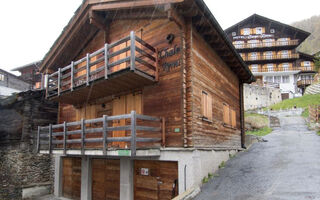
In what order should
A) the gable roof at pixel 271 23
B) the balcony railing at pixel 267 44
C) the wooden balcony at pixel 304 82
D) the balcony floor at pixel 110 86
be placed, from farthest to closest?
the wooden balcony at pixel 304 82 → the balcony railing at pixel 267 44 → the gable roof at pixel 271 23 → the balcony floor at pixel 110 86

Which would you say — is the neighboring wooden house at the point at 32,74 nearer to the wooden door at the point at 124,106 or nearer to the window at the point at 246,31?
the wooden door at the point at 124,106

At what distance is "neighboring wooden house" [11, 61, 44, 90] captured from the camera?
32219 mm

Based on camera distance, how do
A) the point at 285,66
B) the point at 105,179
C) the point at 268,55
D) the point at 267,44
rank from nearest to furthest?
the point at 105,179 < the point at 285,66 < the point at 267,44 < the point at 268,55

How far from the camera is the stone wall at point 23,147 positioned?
16.3 metres

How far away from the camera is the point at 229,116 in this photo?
50.1ft

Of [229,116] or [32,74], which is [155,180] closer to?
[229,116]

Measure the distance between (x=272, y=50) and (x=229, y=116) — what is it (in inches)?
1747

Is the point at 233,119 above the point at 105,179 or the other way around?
above

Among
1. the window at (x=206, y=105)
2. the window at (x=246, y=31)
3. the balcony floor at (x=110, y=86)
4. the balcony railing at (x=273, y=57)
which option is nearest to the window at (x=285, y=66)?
the balcony railing at (x=273, y=57)

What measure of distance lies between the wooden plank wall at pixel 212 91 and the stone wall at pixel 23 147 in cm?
1163

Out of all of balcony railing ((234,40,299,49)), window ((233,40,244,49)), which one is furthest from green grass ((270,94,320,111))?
window ((233,40,244,49))

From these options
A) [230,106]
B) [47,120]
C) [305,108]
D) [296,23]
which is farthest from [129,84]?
[296,23]

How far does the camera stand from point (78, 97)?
13.6 metres

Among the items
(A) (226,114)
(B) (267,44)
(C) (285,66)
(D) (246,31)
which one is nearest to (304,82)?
(C) (285,66)
